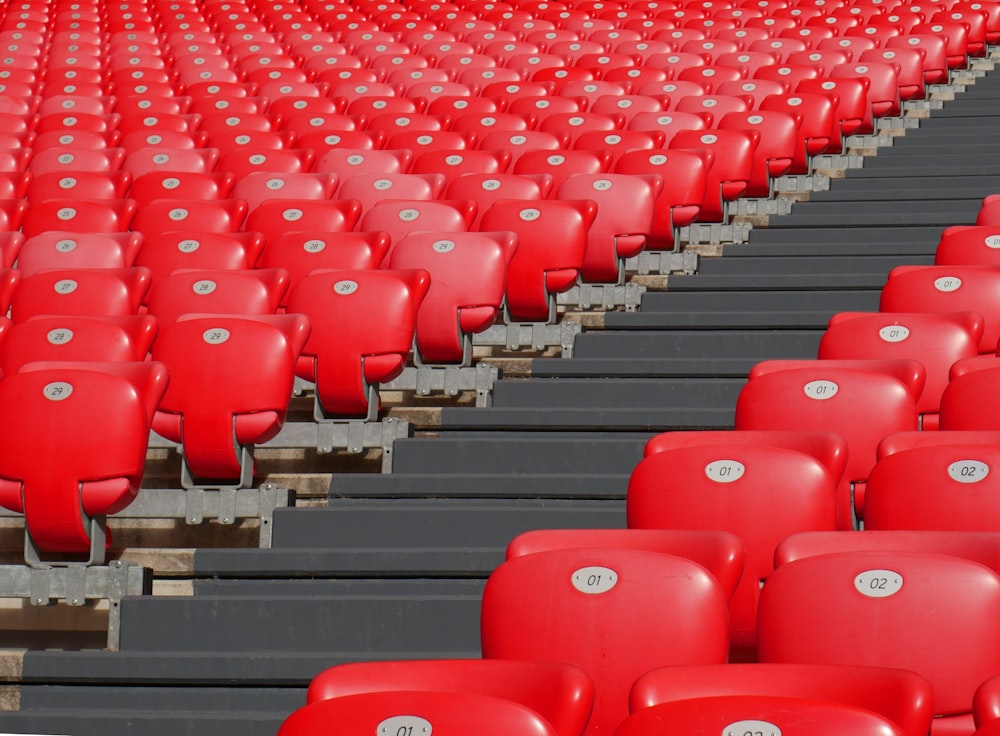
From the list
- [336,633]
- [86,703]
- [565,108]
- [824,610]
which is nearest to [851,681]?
[824,610]

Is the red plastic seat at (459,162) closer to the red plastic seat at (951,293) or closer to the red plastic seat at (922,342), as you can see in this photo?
the red plastic seat at (951,293)

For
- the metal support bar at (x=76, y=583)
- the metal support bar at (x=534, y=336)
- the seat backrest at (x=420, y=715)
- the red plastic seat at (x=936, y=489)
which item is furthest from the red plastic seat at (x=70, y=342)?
the seat backrest at (x=420, y=715)

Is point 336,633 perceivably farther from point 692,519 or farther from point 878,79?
point 878,79

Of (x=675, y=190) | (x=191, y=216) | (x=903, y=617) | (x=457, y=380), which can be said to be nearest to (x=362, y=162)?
(x=191, y=216)

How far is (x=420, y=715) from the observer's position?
4.83 ft

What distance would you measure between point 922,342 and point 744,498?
1.02m

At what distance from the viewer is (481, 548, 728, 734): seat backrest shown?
1.89m

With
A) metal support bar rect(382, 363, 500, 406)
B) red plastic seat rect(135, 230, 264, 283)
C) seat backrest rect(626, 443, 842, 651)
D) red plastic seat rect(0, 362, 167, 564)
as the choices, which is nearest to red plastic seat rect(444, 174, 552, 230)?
red plastic seat rect(135, 230, 264, 283)

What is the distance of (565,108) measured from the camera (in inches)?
260

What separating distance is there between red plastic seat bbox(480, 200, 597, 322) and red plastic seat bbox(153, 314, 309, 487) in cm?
112

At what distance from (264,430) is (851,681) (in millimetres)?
1750

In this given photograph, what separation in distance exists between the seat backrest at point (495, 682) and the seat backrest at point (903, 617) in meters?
0.42

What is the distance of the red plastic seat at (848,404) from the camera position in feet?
8.95

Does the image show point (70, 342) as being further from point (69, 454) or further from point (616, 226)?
point (616, 226)
